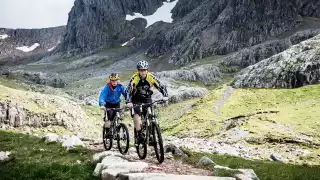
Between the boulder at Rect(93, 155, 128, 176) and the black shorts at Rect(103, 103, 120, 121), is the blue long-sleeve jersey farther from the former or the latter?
the boulder at Rect(93, 155, 128, 176)

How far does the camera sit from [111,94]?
22250 mm

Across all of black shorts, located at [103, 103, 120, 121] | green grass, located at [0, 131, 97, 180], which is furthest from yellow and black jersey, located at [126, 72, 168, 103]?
black shorts, located at [103, 103, 120, 121]

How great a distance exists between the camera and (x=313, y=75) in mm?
128375

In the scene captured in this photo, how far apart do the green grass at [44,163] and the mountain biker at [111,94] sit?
9.65 ft

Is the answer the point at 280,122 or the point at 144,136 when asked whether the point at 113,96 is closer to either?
the point at 144,136

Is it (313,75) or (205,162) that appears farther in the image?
(313,75)

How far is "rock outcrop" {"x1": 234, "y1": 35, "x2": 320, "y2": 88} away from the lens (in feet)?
428

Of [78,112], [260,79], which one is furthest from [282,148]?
[260,79]

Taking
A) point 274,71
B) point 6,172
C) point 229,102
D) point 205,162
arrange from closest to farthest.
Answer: point 6,172
point 205,162
point 229,102
point 274,71

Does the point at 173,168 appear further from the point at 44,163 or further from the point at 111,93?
the point at 111,93

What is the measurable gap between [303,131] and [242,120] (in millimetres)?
13025

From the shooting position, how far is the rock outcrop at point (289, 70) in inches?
5138

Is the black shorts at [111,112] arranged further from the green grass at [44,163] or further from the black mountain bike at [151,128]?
the black mountain bike at [151,128]

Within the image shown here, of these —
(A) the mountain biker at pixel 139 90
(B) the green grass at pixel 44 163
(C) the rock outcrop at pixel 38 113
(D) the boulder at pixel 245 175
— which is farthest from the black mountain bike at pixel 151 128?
(C) the rock outcrop at pixel 38 113
